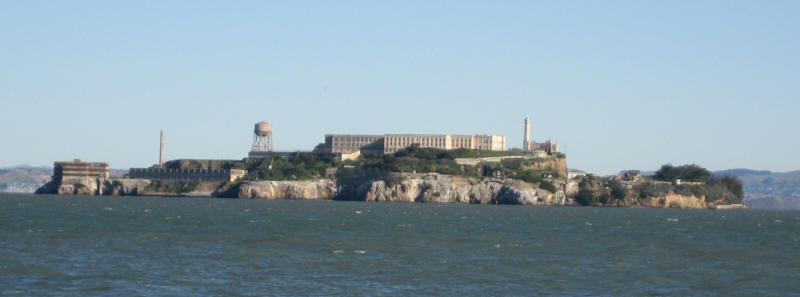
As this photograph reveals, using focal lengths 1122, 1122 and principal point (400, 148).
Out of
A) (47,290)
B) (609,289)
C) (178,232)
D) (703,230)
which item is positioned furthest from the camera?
(703,230)

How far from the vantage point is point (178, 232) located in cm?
8219

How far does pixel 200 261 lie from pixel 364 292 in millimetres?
14227

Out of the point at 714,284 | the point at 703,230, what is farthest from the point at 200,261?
the point at 703,230

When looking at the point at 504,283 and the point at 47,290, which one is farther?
the point at 504,283

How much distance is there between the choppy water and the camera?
167 feet

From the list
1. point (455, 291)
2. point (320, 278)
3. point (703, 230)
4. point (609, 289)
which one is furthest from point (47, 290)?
point (703, 230)

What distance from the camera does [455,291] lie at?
165ft

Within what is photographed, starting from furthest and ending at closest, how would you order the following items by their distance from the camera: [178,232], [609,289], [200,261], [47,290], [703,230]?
[703,230] < [178,232] < [200,261] < [609,289] < [47,290]

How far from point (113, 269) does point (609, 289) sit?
24.1m

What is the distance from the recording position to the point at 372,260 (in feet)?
205

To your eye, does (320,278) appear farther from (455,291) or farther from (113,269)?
(113,269)

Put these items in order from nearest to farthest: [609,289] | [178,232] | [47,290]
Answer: [47,290] → [609,289] → [178,232]

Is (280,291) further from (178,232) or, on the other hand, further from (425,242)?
(178,232)

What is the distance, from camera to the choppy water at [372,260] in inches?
2004
